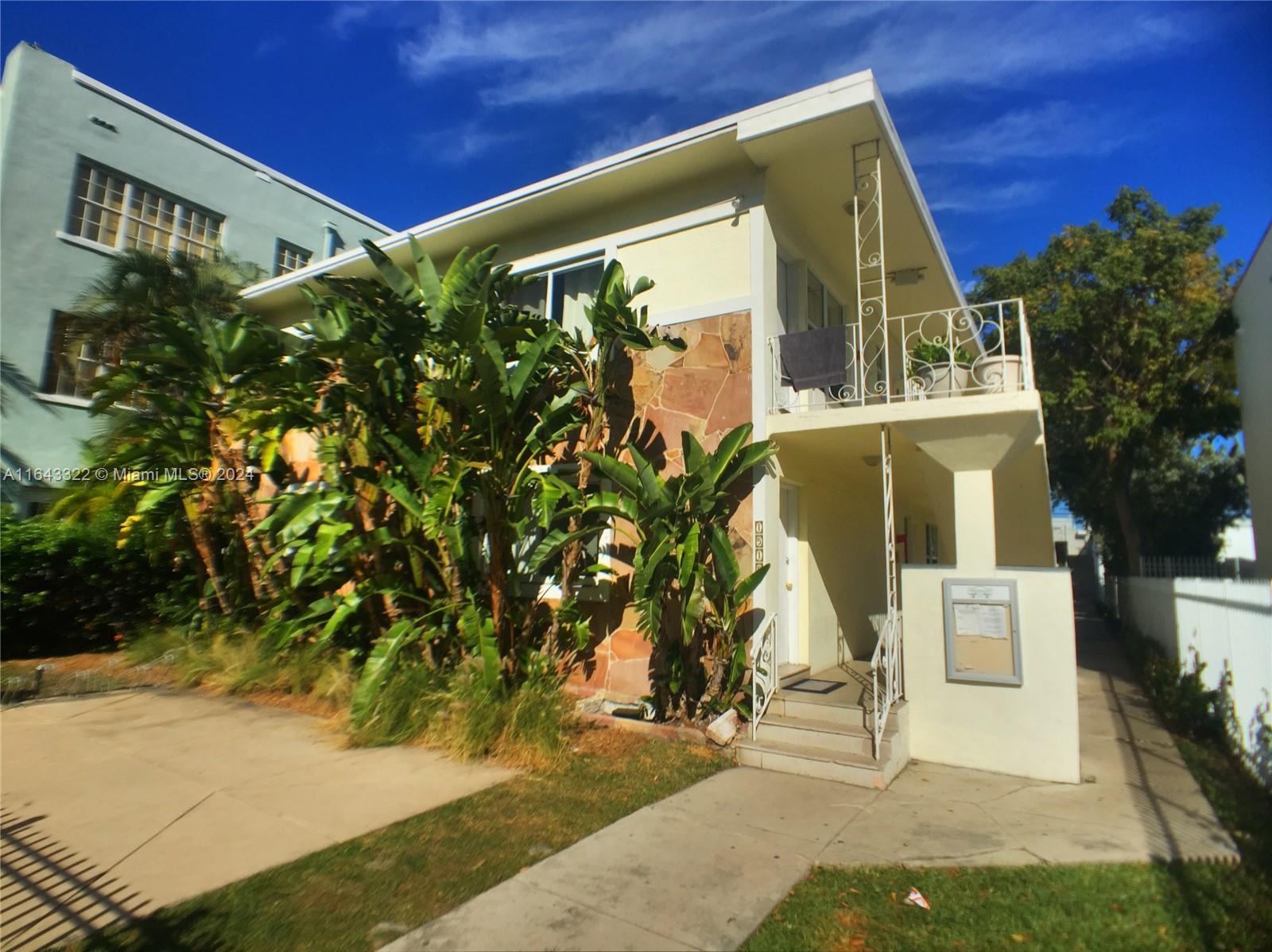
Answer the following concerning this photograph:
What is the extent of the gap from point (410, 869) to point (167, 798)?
2561 millimetres

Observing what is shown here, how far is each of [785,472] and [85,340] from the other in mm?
13569

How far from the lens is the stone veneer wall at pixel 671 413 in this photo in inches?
340

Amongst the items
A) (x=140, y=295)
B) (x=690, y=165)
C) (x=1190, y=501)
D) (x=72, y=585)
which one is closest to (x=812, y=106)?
(x=690, y=165)

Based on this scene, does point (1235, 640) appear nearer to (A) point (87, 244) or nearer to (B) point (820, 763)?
(B) point (820, 763)

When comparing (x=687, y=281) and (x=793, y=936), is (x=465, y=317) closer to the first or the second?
(x=687, y=281)

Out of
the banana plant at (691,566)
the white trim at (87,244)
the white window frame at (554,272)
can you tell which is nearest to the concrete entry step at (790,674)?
the banana plant at (691,566)

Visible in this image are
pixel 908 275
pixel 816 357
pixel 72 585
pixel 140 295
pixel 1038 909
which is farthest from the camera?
pixel 140 295

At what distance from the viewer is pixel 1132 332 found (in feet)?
63.6

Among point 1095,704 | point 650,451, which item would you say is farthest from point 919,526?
point 650,451

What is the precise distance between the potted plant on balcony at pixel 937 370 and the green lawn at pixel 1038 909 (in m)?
4.53

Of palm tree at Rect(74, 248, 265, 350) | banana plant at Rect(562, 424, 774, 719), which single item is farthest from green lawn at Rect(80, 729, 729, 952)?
palm tree at Rect(74, 248, 265, 350)

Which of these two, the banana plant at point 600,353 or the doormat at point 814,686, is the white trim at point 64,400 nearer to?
the banana plant at point 600,353

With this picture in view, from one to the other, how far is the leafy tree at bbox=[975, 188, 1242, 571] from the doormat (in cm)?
1529

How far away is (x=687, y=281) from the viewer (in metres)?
9.27
